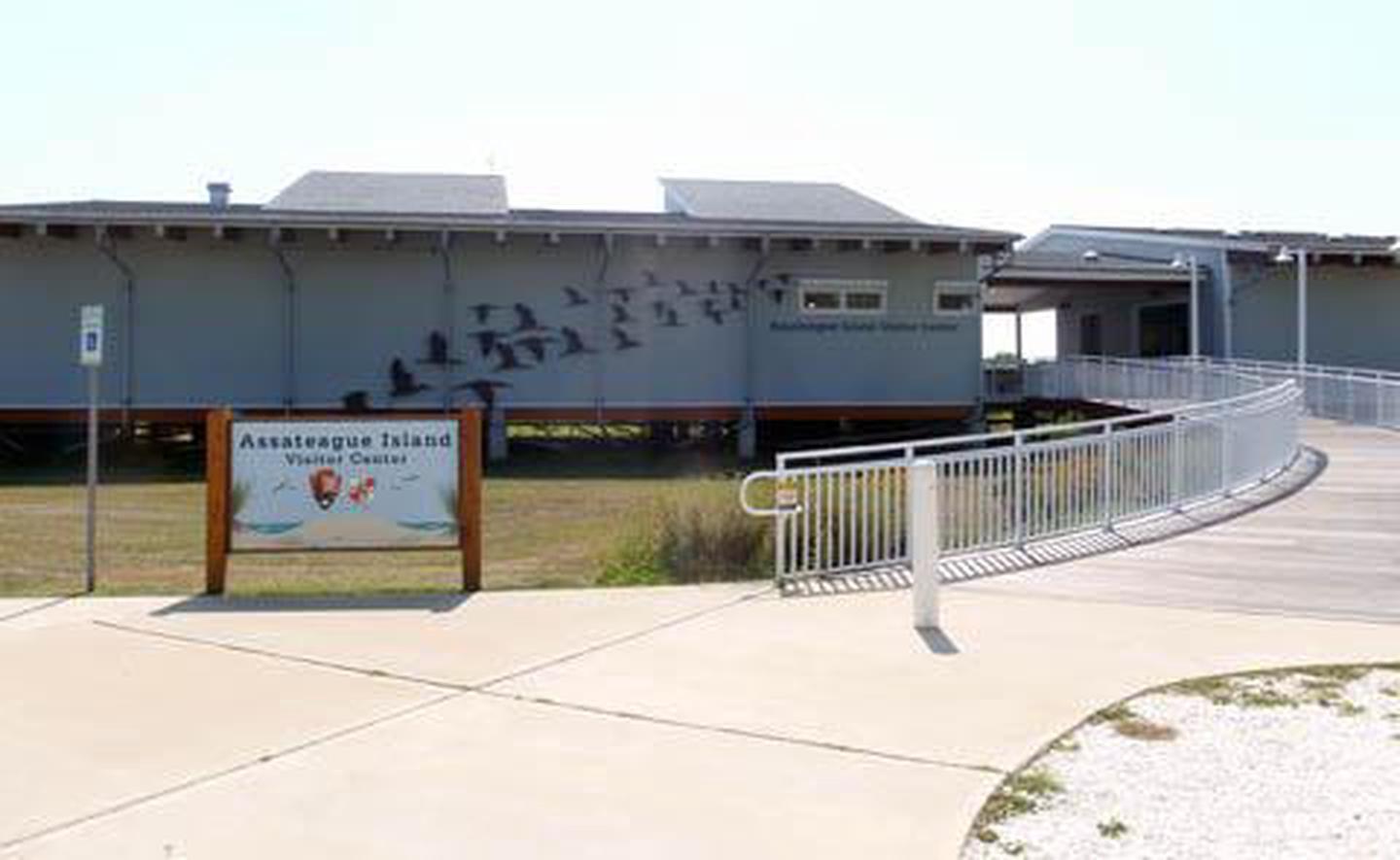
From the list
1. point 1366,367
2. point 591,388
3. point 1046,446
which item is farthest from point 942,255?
point 1046,446

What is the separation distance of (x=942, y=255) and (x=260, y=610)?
68.5 feet

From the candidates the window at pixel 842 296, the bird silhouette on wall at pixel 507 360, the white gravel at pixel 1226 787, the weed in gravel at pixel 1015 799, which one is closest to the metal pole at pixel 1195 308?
the window at pixel 842 296

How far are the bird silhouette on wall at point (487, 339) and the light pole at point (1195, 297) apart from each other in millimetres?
16095

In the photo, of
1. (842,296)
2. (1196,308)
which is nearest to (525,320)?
(842,296)

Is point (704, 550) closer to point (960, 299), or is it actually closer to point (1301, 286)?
point (960, 299)

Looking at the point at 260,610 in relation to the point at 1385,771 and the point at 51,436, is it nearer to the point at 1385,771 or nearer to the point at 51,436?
the point at 1385,771

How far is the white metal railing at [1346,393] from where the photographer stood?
2480 centimetres

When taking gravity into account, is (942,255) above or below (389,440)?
above

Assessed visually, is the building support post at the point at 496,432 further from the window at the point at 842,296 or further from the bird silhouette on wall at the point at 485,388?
the window at the point at 842,296

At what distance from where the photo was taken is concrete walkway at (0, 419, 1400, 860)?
4.91 m

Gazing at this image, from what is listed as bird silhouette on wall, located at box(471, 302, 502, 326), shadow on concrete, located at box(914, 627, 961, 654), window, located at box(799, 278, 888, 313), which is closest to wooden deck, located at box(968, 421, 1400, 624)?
shadow on concrete, located at box(914, 627, 961, 654)

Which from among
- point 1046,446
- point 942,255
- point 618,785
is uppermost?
point 942,255

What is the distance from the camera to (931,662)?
759cm

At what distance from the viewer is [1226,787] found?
5.33 m
